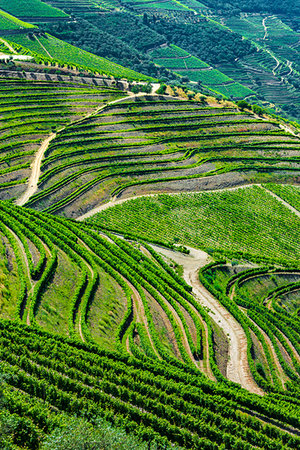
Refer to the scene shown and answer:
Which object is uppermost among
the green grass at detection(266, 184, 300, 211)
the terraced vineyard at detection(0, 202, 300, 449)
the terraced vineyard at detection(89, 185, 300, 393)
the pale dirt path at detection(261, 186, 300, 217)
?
the green grass at detection(266, 184, 300, 211)

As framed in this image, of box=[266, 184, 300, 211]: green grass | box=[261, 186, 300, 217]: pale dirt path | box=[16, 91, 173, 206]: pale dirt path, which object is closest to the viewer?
box=[16, 91, 173, 206]: pale dirt path

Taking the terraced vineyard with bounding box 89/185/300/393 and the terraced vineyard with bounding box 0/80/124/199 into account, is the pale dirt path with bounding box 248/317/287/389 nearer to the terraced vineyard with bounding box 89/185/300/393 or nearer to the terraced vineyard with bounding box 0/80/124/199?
the terraced vineyard with bounding box 89/185/300/393

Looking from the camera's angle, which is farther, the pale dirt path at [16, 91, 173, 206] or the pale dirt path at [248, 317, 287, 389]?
the pale dirt path at [16, 91, 173, 206]

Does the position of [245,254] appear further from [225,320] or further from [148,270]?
[148,270]

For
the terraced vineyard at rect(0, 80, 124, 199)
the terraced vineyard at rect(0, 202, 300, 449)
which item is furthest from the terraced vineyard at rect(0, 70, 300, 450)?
the terraced vineyard at rect(0, 80, 124, 199)

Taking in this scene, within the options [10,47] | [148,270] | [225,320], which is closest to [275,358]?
[225,320]
